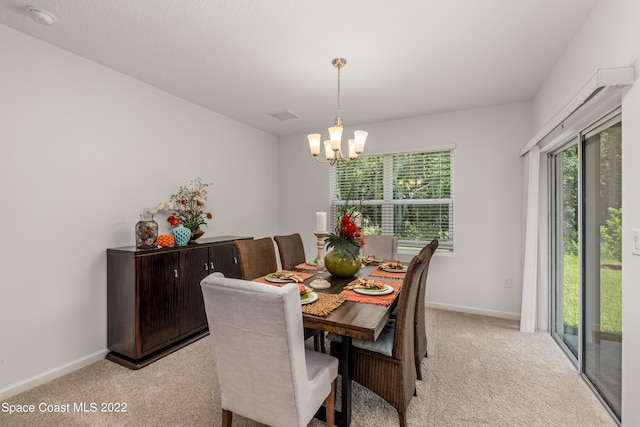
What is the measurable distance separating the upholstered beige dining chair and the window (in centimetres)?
274

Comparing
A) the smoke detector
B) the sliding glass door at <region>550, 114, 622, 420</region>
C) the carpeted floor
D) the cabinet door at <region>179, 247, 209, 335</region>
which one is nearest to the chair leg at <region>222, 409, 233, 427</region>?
the carpeted floor

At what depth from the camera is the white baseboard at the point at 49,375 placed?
206cm

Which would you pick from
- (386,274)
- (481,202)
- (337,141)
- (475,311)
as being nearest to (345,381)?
(386,274)

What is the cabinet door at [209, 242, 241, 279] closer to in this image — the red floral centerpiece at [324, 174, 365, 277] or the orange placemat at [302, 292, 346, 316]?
the red floral centerpiece at [324, 174, 365, 277]

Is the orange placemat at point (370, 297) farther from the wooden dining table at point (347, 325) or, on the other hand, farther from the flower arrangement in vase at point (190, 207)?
the flower arrangement in vase at point (190, 207)

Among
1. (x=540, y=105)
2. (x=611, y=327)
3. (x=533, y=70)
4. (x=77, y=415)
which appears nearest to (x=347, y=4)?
(x=533, y=70)

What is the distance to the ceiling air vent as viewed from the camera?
3.80 meters

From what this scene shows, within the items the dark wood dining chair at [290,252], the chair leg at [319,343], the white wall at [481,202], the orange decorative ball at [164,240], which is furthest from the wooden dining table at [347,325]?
the white wall at [481,202]

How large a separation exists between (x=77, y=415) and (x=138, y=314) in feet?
2.37

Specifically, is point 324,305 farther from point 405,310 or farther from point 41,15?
point 41,15

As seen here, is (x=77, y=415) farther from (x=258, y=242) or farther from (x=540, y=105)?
(x=540, y=105)

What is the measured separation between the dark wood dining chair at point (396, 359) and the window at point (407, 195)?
2258 millimetres

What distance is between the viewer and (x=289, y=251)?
2.98 metres

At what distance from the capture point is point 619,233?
5.85 feet
